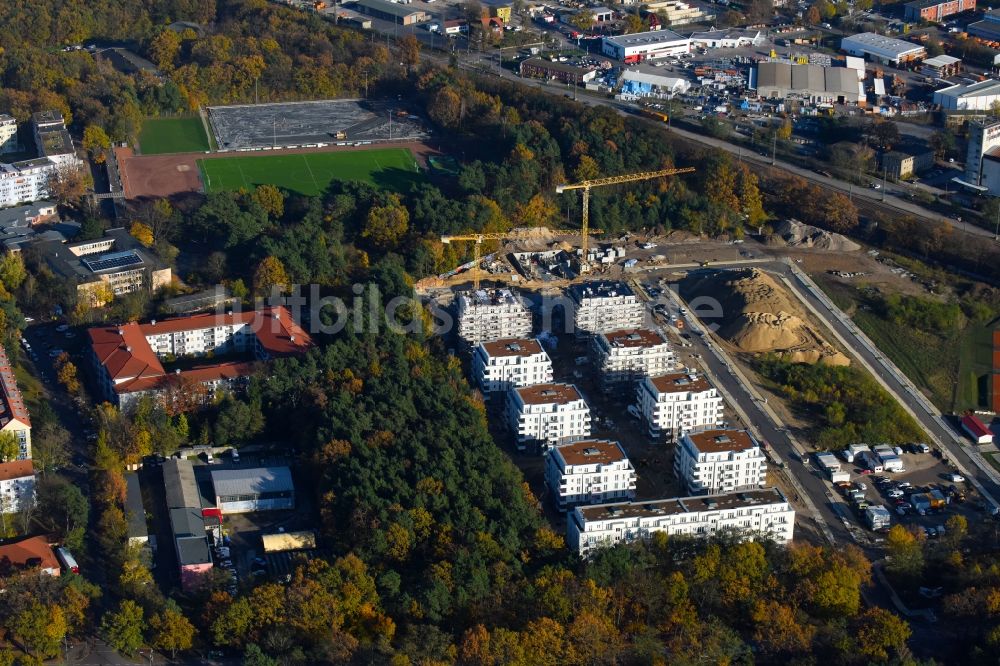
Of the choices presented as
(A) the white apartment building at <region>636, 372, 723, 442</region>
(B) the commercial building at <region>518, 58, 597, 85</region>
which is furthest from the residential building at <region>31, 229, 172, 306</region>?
(B) the commercial building at <region>518, 58, 597, 85</region>

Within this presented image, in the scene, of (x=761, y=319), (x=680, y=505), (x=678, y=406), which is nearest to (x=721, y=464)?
(x=680, y=505)

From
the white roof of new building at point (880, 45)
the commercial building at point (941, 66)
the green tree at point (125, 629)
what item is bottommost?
the green tree at point (125, 629)

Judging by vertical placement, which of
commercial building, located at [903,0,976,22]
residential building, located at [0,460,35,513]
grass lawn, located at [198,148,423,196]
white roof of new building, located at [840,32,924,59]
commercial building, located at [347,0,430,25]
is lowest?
residential building, located at [0,460,35,513]

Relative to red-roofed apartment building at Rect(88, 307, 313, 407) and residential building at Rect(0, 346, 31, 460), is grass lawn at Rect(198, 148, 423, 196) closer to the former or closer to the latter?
red-roofed apartment building at Rect(88, 307, 313, 407)

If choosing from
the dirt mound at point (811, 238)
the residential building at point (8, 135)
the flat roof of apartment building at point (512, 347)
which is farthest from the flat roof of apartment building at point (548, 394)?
the residential building at point (8, 135)

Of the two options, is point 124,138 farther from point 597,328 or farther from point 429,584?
point 429,584

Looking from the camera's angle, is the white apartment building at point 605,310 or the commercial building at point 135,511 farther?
the white apartment building at point 605,310

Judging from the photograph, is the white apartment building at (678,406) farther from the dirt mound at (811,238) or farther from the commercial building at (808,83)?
the commercial building at (808,83)
